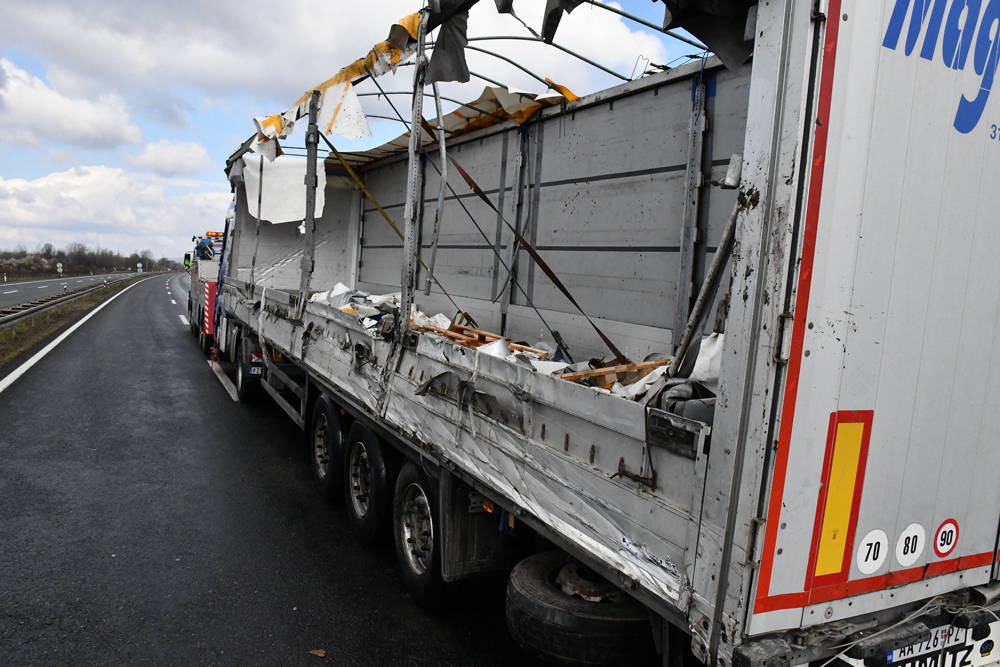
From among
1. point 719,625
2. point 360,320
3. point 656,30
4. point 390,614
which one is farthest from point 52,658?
point 656,30

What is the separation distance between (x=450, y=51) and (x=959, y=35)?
3057 millimetres

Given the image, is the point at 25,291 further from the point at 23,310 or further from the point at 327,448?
the point at 327,448

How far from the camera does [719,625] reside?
77.0 inches

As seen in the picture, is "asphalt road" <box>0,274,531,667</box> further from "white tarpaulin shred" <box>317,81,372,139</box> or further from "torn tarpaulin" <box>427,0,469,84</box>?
"torn tarpaulin" <box>427,0,469,84</box>

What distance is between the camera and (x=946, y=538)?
2.43 meters

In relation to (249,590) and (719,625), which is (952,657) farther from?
(249,590)

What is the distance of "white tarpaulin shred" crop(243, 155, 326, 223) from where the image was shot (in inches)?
361

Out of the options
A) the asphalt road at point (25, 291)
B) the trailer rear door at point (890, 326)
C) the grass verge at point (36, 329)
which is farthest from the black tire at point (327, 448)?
the asphalt road at point (25, 291)

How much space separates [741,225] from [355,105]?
3.91m

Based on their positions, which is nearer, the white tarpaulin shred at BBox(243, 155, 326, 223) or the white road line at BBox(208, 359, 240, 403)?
the white tarpaulin shred at BBox(243, 155, 326, 223)

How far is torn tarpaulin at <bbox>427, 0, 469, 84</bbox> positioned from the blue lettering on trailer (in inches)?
105

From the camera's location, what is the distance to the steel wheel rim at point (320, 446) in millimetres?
6188

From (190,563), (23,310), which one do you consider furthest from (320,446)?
(23,310)

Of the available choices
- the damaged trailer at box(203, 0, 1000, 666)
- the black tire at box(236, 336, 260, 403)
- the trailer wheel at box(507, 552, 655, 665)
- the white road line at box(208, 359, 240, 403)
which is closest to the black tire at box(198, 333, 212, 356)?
the white road line at box(208, 359, 240, 403)
